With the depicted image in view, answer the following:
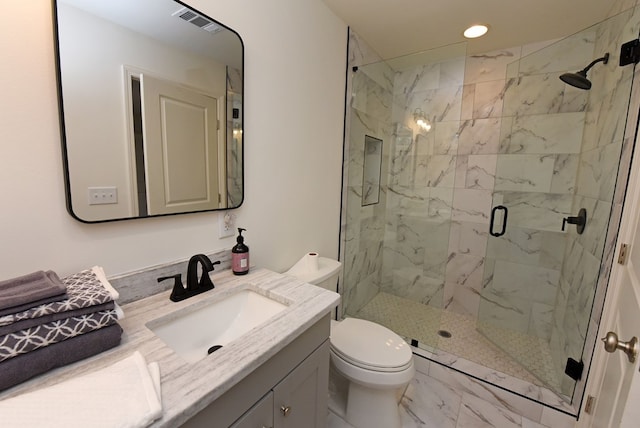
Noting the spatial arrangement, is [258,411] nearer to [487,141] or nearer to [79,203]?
[79,203]

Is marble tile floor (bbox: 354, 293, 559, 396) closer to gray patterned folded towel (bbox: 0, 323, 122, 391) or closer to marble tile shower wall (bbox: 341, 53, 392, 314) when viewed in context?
marble tile shower wall (bbox: 341, 53, 392, 314)

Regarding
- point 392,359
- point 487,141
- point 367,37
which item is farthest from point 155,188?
point 487,141

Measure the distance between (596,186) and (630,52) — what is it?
0.69 metres

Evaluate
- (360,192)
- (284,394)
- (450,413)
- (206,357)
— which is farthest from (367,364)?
(360,192)

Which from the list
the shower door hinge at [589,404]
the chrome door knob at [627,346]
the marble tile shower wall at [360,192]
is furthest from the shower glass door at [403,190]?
the chrome door knob at [627,346]

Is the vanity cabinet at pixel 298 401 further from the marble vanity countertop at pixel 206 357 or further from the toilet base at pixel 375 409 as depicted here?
the toilet base at pixel 375 409

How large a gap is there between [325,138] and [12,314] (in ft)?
5.37

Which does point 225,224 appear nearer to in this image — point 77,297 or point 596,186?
point 77,297

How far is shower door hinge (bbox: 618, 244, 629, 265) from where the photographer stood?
1.08 meters

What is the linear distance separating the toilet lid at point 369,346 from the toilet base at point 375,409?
199 mm

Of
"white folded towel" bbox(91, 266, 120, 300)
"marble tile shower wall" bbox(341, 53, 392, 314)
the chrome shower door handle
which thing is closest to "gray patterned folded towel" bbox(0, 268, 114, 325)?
"white folded towel" bbox(91, 266, 120, 300)

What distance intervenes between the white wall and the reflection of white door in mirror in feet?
0.28

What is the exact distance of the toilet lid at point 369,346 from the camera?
1.35m

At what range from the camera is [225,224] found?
1.27 metres
